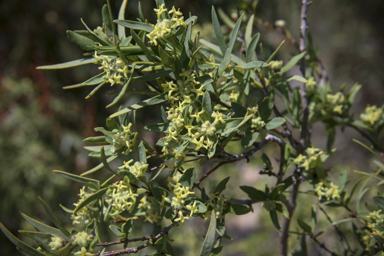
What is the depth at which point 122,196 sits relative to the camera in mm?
421

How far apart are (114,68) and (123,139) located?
0.11 m

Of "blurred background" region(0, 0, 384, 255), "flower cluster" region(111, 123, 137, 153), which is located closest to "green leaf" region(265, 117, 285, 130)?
"flower cluster" region(111, 123, 137, 153)

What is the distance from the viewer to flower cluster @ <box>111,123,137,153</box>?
1.48 feet

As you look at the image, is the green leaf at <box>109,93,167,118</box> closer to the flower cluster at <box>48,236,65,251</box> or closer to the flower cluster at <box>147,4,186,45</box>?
the flower cluster at <box>147,4,186,45</box>

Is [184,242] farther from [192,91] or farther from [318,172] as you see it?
[192,91]

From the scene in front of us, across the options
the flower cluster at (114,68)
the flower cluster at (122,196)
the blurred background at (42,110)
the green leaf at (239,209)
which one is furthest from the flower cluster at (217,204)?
the blurred background at (42,110)

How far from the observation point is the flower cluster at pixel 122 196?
1.37ft

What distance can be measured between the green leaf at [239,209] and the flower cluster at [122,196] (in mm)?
168

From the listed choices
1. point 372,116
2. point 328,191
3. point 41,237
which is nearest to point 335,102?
point 372,116

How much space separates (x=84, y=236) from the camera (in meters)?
0.43

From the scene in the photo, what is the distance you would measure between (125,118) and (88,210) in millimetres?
157

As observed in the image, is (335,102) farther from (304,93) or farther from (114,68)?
(114,68)

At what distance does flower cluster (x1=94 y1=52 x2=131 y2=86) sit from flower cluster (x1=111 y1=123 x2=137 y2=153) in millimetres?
72

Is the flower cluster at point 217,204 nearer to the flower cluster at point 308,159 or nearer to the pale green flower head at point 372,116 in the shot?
the flower cluster at point 308,159
